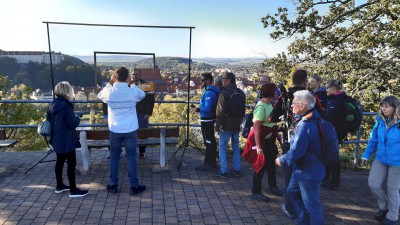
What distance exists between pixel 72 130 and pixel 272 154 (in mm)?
2742

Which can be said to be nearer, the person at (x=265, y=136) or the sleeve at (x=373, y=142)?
the sleeve at (x=373, y=142)

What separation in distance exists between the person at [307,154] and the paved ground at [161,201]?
75cm

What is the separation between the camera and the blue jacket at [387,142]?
3631 millimetres

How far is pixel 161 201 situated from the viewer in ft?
14.3

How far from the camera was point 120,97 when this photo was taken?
4.32m

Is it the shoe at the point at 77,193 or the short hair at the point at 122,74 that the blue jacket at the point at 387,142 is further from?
the shoe at the point at 77,193

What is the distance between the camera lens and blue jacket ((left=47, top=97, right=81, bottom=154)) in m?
4.26

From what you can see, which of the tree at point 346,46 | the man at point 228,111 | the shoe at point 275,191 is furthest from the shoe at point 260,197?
the tree at point 346,46

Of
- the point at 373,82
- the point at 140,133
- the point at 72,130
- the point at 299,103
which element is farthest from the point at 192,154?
the point at 373,82

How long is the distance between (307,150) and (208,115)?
2529mm

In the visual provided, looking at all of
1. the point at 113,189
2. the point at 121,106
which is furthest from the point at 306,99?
the point at 113,189

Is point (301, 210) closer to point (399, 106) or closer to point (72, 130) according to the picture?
point (399, 106)

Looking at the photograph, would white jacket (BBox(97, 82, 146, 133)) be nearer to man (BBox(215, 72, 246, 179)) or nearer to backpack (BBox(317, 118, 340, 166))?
man (BBox(215, 72, 246, 179))

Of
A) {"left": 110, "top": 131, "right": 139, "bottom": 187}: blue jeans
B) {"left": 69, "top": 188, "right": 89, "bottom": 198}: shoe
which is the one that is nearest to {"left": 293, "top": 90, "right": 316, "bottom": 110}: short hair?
{"left": 110, "top": 131, "right": 139, "bottom": 187}: blue jeans
